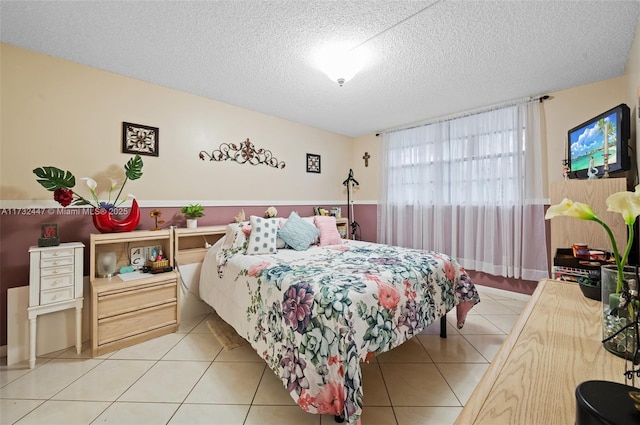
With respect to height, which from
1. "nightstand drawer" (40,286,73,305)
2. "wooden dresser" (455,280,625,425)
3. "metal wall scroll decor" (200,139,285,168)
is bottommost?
"nightstand drawer" (40,286,73,305)

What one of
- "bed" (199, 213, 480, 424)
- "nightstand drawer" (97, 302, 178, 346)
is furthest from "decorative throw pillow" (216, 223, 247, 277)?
"nightstand drawer" (97, 302, 178, 346)

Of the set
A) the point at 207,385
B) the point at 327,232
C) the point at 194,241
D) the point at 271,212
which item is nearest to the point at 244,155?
the point at 271,212

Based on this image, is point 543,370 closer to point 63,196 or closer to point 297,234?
point 297,234

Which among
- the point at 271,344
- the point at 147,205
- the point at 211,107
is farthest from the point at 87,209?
the point at 271,344

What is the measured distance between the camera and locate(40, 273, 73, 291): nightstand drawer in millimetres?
1966

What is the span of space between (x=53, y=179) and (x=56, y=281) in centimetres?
79

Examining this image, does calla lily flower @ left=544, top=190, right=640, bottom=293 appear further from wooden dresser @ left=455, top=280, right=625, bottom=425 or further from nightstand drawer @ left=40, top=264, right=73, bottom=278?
nightstand drawer @ left=40, top=264, right=73, bottom=278

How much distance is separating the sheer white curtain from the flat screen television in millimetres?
519

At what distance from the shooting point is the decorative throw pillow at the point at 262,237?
101 inches

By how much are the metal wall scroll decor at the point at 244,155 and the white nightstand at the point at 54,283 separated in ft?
5.08

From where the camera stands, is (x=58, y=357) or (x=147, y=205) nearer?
(x=58, y=357)

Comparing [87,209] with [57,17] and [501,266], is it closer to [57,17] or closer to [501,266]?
[57,17]

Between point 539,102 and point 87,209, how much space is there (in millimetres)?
4818

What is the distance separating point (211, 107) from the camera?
10.3ft
